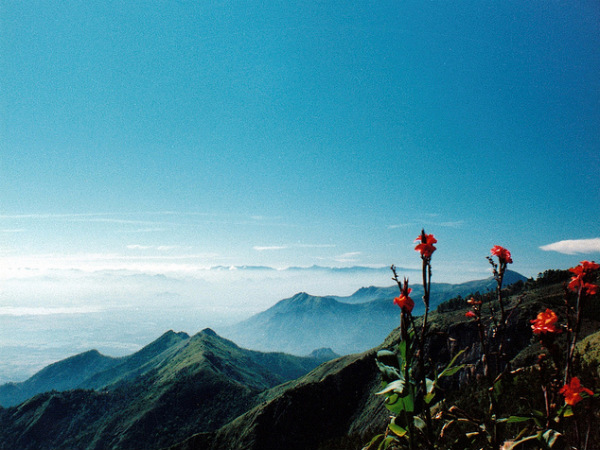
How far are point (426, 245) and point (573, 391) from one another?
1.92 m

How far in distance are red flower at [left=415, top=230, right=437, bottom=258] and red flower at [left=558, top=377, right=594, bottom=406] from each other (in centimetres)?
174

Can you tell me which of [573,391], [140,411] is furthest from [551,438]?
[140,411]

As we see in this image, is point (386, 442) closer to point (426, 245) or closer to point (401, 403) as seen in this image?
point (401, 403)

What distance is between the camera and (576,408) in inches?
123

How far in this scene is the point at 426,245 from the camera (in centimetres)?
306

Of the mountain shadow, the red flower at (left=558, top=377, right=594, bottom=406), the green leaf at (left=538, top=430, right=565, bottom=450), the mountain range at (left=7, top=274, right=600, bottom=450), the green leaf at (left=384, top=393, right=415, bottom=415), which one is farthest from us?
the mountain shadow

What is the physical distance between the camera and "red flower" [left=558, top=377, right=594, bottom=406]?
9.36 feet

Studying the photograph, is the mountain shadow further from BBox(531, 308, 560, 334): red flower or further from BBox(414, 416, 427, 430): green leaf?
BBox(531, 308, 560, 334): red flower

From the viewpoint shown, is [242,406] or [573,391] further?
[242,406]

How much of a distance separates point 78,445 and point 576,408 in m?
216

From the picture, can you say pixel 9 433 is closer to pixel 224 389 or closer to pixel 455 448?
pixel 224 389

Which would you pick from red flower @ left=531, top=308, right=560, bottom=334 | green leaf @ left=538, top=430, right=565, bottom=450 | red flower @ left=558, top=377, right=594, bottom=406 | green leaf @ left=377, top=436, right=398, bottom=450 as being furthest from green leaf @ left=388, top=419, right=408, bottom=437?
red flower @ left=531, top=308, right=560, bottom=334

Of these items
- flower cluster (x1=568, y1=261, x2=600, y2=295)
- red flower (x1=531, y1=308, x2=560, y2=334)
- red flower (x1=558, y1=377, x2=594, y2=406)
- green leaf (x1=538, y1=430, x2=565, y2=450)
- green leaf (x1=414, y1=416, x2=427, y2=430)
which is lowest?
green leaf (x1=414, y1=416, x2=427, y2=430)

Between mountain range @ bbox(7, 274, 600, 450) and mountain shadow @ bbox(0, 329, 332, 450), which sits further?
mountain shadow @ bbox(0, 329, 332, 450)
